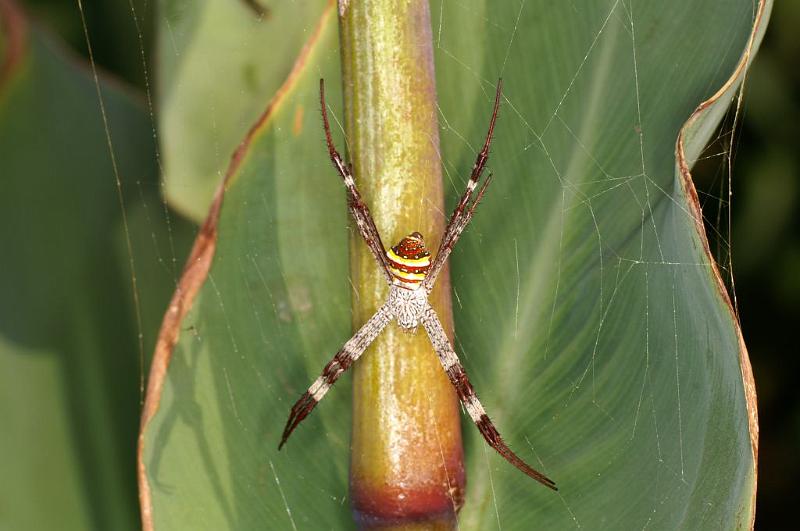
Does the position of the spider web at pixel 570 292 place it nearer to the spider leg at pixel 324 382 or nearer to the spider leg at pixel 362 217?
the spider leg at pixel 324 382

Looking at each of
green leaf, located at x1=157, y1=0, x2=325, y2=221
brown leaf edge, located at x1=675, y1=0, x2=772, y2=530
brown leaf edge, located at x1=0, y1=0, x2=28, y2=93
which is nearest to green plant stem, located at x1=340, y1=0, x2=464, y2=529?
brown leaf edge, located at x1=675, y1=0, x2=772, y2=530

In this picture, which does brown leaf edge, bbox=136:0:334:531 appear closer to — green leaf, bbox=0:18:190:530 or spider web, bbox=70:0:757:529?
spider web, bbox=70:0:757:529

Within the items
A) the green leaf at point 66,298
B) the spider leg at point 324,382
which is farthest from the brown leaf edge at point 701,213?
the green leaf at point 66,298

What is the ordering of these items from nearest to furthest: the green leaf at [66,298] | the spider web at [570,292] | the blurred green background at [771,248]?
the spider web at [570,292] < the green leaf at [66,298] < the blurred green background at [771,248]

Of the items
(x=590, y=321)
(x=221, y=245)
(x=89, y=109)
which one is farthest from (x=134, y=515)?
(x=590, y=321)

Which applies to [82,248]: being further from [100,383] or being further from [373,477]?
[373,477]

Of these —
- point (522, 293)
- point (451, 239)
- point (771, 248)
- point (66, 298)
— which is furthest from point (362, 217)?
point (771, 248)
